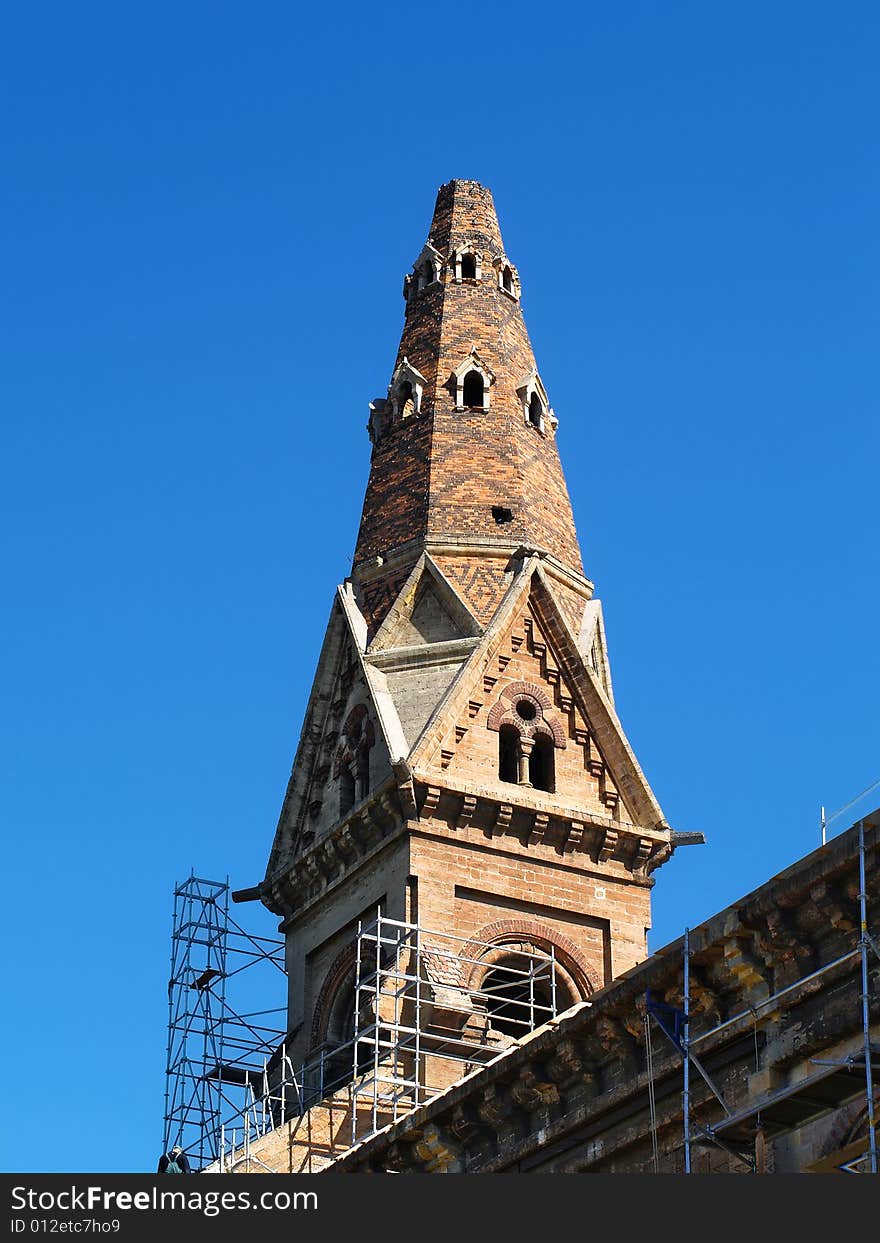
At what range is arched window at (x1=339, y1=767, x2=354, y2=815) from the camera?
40.8 m


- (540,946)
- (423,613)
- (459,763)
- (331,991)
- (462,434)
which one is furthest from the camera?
(462,434)

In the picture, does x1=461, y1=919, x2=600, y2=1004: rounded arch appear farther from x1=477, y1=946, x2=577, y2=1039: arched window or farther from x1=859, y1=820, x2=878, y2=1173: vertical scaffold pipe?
x1=859, y1=820, x2=878, y2=1173: vertical scaffold pipe

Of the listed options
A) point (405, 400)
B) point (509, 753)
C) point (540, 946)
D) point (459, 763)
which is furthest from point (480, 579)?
point (540, 946)

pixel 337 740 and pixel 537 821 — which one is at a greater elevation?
pixel 337 740

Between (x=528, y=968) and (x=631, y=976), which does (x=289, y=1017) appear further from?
(x=631, y=976)

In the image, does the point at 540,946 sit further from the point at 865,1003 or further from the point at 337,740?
the point at 865,1003

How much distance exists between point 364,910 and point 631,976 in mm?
15623

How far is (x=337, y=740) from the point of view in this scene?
137 ft

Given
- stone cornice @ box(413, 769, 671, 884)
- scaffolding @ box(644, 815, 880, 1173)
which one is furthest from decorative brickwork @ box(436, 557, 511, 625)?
scaffolding @ box(644, 815, 880, 1173)

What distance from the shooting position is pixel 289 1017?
4025 cm

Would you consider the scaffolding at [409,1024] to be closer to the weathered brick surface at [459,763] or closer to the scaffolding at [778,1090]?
the weathered brick surface at [459,763]

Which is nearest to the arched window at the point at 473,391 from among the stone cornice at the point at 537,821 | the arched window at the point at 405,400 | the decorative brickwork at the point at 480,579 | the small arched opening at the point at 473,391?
the small arched opening at the point at 473,391

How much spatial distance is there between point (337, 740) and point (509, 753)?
123 inches

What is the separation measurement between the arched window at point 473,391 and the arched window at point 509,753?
7.17 m
